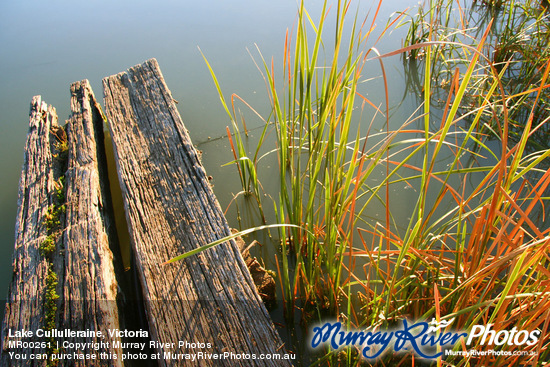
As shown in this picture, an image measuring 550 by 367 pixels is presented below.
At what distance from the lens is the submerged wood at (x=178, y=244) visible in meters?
0.96

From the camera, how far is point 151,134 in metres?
1.56

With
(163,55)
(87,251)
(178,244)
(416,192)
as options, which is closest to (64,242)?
(87,251)

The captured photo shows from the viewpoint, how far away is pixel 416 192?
5.61 ft

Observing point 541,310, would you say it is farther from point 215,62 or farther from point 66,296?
point 215,62

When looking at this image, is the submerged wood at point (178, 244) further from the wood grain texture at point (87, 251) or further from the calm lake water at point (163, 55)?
the calm lake water at point (163, 55)

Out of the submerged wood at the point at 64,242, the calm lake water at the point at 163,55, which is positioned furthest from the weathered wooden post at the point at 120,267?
the calm lake water at the point at 163,55

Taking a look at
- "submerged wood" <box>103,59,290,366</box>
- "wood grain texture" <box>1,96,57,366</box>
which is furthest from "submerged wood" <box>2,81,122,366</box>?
"submerged wood" <box>103,59,290,366</box>

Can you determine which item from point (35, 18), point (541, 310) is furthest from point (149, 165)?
point (35, 18)

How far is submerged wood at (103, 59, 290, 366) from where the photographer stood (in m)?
0.96

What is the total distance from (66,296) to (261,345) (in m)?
0.59

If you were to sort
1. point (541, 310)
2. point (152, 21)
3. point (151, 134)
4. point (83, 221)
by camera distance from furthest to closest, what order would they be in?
point (152, 21) → point (151, 134) → point (83, 221) → point (541, 310)

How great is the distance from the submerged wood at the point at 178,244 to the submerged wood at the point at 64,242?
0.34 feet

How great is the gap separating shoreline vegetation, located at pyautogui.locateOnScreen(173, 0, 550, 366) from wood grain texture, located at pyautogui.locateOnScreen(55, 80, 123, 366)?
507 mm

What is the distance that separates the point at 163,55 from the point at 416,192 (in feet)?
6.88
